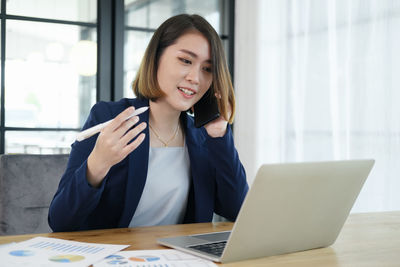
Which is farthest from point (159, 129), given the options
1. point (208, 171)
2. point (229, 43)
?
point (229, 43)

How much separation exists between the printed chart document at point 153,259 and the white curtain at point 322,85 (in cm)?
203

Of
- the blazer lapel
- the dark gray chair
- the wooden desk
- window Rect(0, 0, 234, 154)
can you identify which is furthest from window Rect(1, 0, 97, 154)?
the wooden desk

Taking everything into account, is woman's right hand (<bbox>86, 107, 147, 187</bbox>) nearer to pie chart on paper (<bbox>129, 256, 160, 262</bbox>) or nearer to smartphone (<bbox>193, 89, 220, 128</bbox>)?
pie chart on paper (<bbox>129, 256, 160, 262</bbox>)

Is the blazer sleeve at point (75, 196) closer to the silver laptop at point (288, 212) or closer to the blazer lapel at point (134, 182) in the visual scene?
the blazer lapel at point (134, 182)

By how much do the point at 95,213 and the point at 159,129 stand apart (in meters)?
0.35

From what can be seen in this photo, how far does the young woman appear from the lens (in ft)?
4.47

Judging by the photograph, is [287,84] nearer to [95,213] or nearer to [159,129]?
[159,129]

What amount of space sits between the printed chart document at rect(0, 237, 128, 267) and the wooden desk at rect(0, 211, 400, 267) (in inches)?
2.0

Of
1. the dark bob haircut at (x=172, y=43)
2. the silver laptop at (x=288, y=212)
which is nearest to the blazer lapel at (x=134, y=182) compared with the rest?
the dark bob haircut at (x=172, y=43)

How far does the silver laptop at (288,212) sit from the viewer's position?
0.81 meters

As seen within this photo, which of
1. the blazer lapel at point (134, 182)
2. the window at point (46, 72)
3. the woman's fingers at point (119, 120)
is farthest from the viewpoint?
the window at point (46, 72)

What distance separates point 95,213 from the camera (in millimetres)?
1375

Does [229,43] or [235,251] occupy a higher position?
[229,43]

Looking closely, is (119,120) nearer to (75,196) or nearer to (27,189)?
(75,196)
